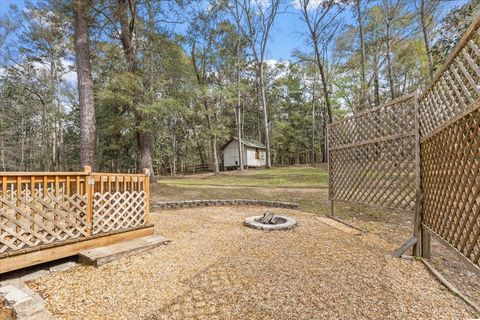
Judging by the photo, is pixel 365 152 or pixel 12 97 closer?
pixel 365 152

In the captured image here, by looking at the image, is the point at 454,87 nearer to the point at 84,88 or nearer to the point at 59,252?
the point at 59,252

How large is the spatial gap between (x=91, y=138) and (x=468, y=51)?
7.63m

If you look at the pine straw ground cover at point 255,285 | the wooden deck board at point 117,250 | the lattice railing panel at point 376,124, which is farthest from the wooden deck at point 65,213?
the lattice railing panel at point 376,124

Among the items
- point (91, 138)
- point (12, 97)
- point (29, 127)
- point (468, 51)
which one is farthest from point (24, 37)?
point (468, 51)

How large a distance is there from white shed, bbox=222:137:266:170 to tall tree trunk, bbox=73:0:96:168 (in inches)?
704

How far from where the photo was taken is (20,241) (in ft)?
9.05

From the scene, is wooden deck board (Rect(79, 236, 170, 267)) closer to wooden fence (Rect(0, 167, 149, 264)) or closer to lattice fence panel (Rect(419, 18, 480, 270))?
wooden fence (Rect(0, 167, 149, 264))

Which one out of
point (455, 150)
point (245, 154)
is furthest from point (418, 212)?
point (245, 154)

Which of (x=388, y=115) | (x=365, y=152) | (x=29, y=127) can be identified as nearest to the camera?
(x=388, y=115)

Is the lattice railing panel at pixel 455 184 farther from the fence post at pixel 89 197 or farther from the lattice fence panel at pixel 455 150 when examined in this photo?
the fence post at pixel 89 197

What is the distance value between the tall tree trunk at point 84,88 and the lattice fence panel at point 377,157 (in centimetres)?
650

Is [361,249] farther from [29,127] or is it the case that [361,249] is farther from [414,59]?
[29,127]

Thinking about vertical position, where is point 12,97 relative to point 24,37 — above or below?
below

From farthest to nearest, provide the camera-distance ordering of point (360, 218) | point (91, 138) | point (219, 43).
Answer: point (219, 43) < point (91, 138) < point (360, 218)
